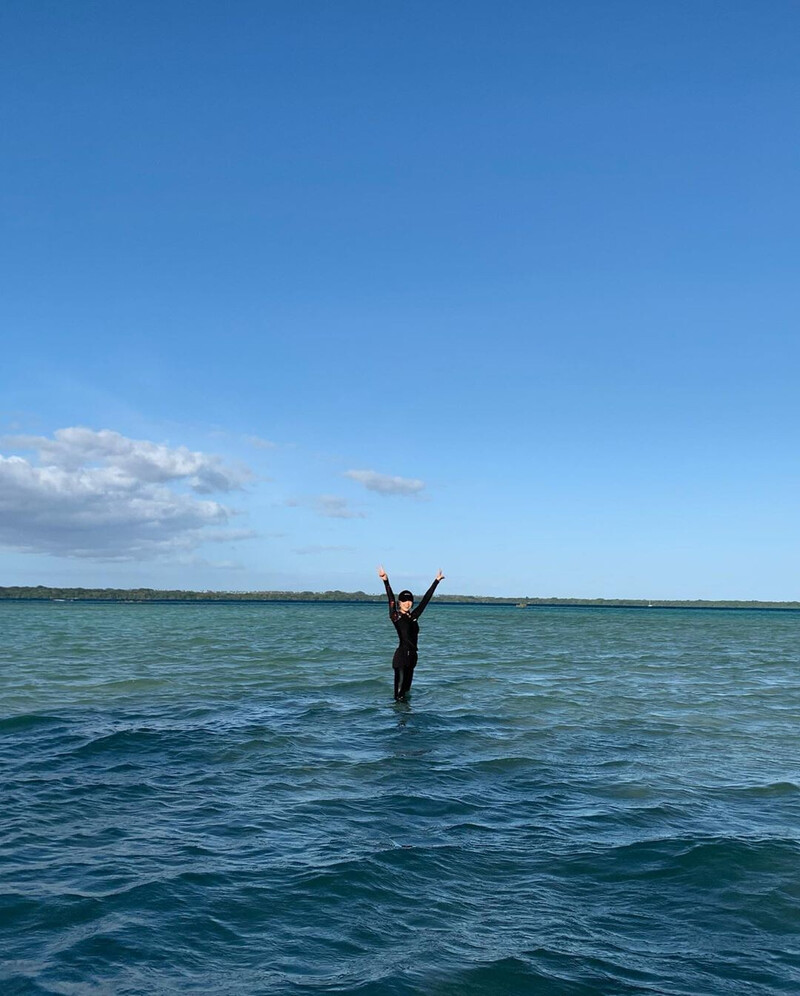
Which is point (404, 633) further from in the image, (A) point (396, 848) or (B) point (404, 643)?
(A) point (396, 848)

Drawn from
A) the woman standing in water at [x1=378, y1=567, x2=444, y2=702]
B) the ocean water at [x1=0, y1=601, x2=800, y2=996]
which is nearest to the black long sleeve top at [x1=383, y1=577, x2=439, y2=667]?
the woman standing in water at [x1=378, y1=567, x2=444, y2=702]

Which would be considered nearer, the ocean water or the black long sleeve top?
the ocean water

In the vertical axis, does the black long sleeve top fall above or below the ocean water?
above

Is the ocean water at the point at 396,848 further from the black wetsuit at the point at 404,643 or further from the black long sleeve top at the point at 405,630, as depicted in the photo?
the black long sleeve top at the point at 405,630

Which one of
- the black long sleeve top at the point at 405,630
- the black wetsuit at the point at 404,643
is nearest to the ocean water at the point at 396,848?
the black wetsuit at the point at 404,643

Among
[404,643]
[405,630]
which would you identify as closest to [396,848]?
[405,630]

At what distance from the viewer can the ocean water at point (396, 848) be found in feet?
20.9

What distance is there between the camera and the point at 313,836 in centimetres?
960

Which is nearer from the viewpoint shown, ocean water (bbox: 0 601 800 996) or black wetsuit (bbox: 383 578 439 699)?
ocean water (bbox: 0 601 800 996)

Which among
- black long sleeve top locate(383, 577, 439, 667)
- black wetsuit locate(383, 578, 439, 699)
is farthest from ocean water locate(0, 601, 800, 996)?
black long sleeve top locate(383, 577, 439, 667)

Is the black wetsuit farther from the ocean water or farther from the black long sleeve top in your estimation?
the ocean water

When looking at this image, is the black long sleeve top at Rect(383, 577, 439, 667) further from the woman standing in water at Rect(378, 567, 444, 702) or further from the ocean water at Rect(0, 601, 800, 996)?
the ocean water at Rect(0, 601, 800, 996)

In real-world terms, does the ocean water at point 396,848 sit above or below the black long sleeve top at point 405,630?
below

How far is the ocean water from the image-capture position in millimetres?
6383
